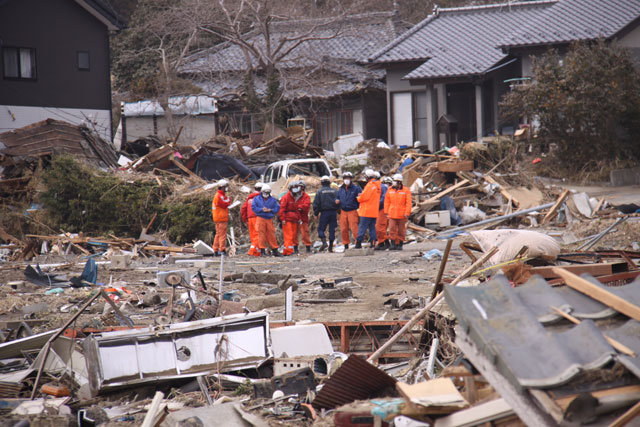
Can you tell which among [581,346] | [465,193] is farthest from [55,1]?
[581,346]

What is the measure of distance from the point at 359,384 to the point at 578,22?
21450mm

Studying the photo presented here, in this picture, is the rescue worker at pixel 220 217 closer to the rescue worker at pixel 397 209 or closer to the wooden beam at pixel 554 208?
the rescue worker at pixel 397 209

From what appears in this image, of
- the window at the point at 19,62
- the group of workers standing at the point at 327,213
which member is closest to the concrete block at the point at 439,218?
the group of workers standing at the point at 327,213

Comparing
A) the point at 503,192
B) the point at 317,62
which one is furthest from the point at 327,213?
the point at 317,62

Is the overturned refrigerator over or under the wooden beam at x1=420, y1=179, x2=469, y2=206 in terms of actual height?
under

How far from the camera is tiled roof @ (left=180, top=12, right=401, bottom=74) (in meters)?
29.3

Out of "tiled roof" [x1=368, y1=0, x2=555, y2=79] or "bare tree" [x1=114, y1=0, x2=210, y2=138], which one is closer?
"tiled roof" [x1=368, y1=0, x2=555, y2=79]

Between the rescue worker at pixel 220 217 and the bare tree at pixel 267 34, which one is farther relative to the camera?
the bare tree at pixel 267 34

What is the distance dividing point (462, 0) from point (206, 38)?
45.4ft

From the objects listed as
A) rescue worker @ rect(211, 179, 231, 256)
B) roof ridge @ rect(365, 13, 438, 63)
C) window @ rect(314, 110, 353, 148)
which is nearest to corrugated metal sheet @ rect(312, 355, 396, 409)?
rescue worker @ rect(211, 179, 231, 256)

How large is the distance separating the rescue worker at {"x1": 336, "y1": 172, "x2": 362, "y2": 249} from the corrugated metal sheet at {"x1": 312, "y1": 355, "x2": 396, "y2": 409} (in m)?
10.4

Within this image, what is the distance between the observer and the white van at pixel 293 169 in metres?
18.5

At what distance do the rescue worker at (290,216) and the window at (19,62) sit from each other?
13.7 meters

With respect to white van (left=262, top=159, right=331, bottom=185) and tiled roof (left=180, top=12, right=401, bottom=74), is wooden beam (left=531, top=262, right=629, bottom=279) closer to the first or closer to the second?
white van (left=262, top=159, right=331, bottom=185)
